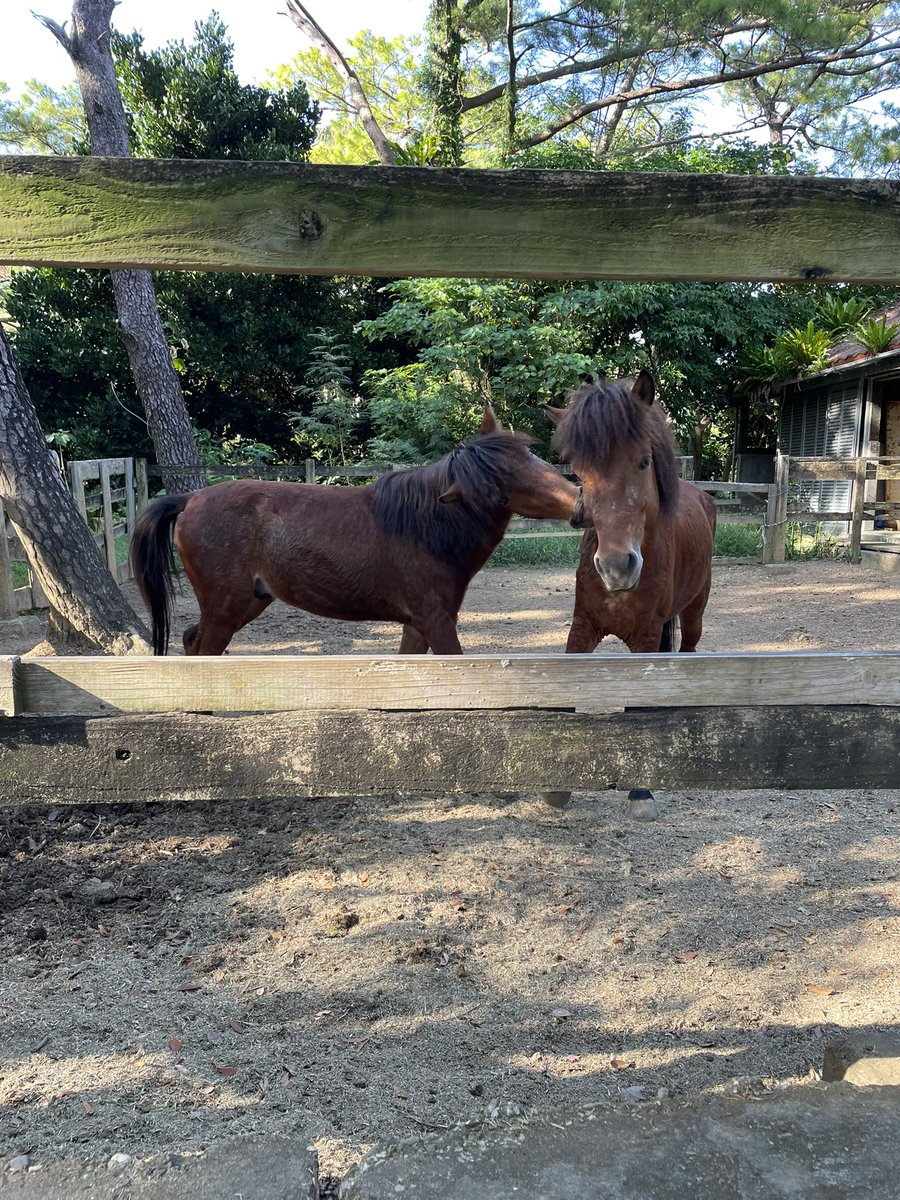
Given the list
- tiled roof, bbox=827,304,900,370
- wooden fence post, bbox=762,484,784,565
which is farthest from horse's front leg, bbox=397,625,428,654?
tiled roof, bbox=827,304,900,370

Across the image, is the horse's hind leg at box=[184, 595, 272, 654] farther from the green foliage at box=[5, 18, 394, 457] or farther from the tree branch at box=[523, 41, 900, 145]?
the tree branch at box=[523, 41, 900, 145]

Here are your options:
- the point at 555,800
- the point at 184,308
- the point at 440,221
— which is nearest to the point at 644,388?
the point at 440,221

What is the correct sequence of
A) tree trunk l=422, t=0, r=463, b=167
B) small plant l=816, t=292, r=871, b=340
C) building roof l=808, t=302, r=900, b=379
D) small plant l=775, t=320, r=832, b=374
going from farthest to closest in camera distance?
tree trunk l=422, t=0, r=463, b=167 → small plant l=816, t=292, r=871, b=340 → small plant l=775, t=320, r=832, b=374 → building roof l=808, t=302, r=900, b=379

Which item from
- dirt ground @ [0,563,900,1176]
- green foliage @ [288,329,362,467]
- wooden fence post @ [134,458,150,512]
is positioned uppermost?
green foliage @ [288,329,362,467]

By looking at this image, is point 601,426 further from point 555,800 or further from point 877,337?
point 877,337

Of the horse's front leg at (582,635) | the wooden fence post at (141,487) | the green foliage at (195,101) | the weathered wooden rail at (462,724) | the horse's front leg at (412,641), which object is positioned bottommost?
the horse's front leg at (412,641)

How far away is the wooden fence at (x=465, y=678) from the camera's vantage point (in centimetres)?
143

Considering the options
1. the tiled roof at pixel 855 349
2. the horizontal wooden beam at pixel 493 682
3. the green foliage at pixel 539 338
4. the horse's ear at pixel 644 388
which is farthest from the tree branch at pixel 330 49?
the horizontal wooden beam at pixel 493 682

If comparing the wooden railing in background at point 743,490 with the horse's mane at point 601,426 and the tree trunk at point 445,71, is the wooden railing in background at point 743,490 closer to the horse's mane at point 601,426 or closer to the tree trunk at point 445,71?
the horse's mane at point 601,426

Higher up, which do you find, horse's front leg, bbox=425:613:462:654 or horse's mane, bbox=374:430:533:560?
horse's mane, bbox=374:430:533:560

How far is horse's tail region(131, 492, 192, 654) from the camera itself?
4.38 m

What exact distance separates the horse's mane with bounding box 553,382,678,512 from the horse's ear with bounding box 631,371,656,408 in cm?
3

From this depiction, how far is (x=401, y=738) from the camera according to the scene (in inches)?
58.9

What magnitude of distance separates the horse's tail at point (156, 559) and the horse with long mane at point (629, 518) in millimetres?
2323
